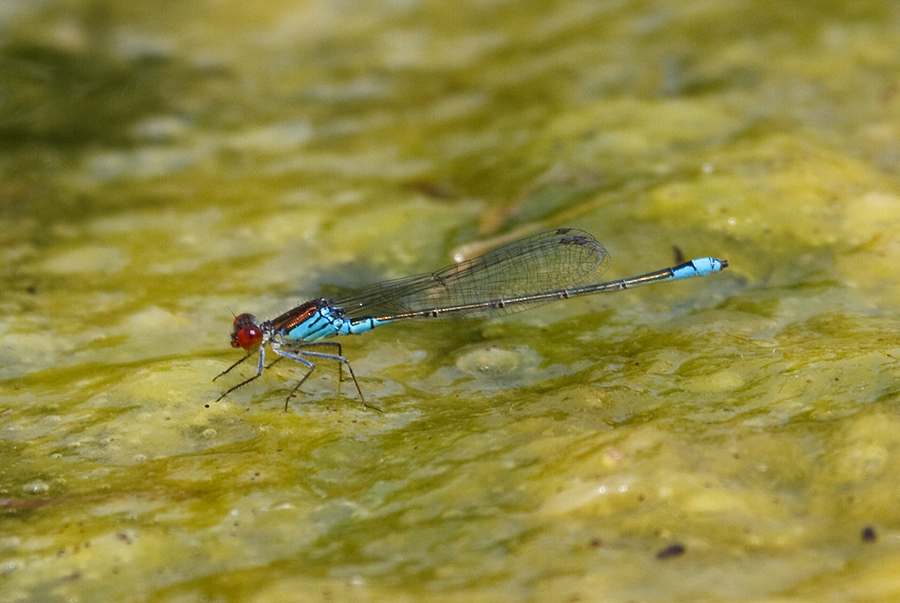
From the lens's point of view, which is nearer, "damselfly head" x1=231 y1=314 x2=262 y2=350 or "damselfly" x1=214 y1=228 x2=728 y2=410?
"damselfly head" x1=231 y1=314 x2=262 y2=350

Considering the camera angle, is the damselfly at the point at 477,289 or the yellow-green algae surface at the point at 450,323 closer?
the yellow-green algae surface at the point at 450,323

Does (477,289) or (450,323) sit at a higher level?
(477,289)

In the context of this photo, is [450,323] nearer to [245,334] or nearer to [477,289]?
[477,289]

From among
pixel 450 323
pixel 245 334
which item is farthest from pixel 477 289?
pixel 245 334

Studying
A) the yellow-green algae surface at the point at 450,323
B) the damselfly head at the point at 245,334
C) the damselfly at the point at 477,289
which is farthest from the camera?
the damselfly at the point at 477,289

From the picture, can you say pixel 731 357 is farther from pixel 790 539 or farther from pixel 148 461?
pixel 148 461

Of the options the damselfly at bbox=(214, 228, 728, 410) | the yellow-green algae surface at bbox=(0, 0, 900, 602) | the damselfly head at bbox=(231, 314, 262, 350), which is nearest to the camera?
the yellow-green algae surface at bbox=(0, 0, 900, 602)

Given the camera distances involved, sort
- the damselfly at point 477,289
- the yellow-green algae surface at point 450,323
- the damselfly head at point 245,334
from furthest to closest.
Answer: the damselfly at point 477,289 → the damselfly head at point 245,334 → the yellow-green algae surface at point 450,323
